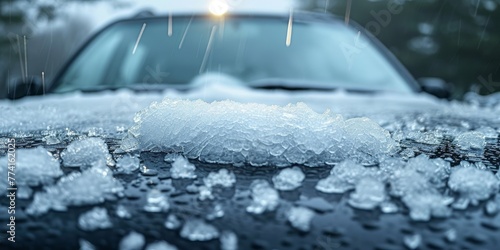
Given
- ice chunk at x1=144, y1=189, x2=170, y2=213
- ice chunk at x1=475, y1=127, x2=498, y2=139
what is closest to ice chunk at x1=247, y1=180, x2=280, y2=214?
ice chunk at x1=144, y1=189, x2=170, y2=213

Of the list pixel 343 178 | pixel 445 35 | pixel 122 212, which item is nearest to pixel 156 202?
pixel 122 212

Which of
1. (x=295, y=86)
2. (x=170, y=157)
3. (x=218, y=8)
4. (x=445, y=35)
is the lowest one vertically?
(x=445, y=35)

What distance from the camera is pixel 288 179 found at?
81cm

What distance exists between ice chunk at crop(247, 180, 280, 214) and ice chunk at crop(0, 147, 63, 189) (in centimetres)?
28

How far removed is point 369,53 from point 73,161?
2.47 m

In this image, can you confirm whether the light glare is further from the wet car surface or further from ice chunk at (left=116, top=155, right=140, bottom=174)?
the wet car surface

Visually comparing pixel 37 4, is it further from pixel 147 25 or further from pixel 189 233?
pixel 189 233

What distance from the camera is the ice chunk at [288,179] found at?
78 cm

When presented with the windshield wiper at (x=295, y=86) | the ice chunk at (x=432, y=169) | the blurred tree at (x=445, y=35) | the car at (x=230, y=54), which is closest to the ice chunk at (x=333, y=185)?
the ice chunk at (x=432, y=169)

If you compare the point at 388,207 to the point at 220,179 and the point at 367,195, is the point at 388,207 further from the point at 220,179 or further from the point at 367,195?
the point at 220,179

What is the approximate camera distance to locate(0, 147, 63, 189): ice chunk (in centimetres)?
76

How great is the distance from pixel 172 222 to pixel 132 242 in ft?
0.19

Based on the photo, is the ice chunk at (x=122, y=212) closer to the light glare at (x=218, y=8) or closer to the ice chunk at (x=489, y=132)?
the ice chunk at (x=489, y=132)

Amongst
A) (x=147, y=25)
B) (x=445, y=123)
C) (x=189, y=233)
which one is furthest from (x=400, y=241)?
(x=147, y=25)
